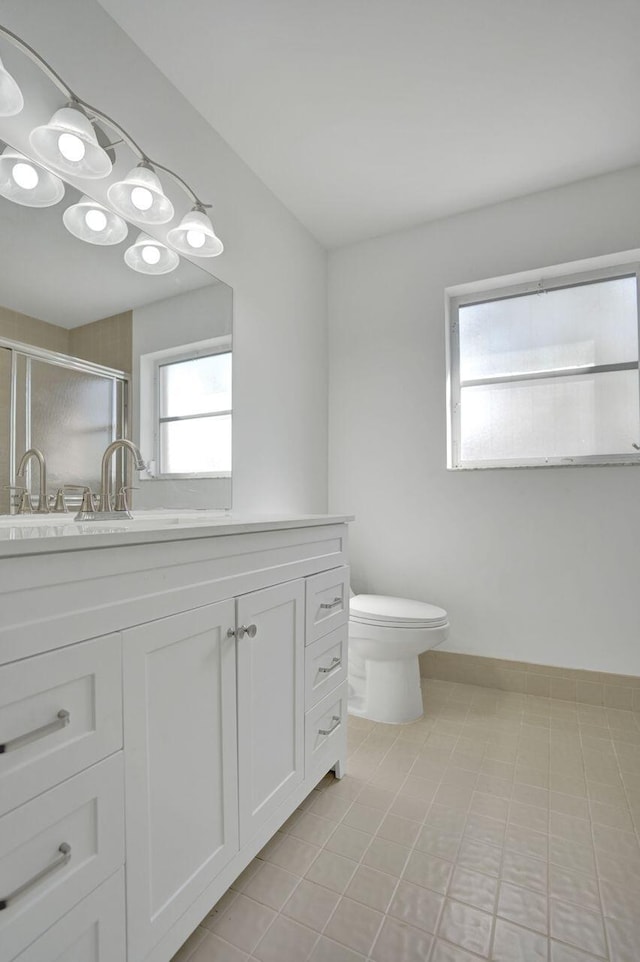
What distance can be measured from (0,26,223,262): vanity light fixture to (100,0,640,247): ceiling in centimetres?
38

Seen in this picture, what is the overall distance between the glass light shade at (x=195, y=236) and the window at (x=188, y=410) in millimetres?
312

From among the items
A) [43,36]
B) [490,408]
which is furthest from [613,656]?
[43,36]

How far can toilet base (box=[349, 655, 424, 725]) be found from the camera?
76.0 inches

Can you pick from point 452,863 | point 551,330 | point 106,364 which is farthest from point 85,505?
point 551,330

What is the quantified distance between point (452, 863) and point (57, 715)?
107 cm

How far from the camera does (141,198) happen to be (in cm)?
144

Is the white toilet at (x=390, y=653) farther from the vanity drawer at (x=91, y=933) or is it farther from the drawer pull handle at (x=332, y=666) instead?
the vanity drawer at (x=91, y=933)

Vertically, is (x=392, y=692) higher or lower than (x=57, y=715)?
lower

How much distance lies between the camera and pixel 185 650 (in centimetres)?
90

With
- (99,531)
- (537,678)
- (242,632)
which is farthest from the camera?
(537,678)

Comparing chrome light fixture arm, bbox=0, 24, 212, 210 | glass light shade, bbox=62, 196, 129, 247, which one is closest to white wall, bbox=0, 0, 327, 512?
chrome light fixture arm, bbox=0, 24, 212, 210

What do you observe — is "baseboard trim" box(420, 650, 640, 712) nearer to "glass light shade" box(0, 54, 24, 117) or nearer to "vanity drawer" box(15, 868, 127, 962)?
"vanity drawer" box(15, 868, 127, 962)

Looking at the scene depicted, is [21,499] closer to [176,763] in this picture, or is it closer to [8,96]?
[176,763]

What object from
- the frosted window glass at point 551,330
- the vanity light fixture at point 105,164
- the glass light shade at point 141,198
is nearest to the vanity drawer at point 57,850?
the vanity light fixture at point 105,164
